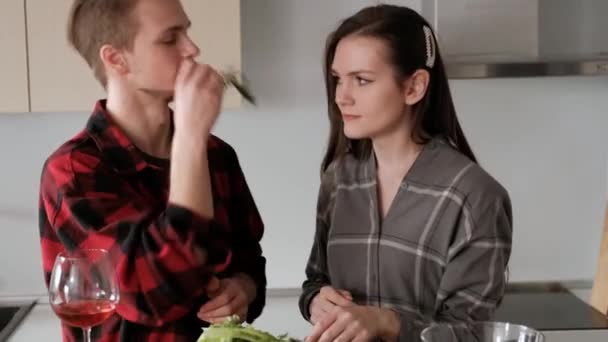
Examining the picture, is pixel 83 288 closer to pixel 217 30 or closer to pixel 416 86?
pixel 416 86

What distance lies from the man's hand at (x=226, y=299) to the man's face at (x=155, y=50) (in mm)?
335

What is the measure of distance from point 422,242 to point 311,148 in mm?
1223

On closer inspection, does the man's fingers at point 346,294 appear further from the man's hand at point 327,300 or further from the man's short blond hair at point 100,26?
the man's short blond hair at point 100,26

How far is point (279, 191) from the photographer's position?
2805 mm

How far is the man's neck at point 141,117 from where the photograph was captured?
1511mm

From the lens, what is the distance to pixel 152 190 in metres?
1.49

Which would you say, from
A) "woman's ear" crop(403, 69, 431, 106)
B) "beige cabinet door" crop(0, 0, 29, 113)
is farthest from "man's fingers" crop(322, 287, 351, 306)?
"beige cabinet door" crop(0, 0, 29, 113)

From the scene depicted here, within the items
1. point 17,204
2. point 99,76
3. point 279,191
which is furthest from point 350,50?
point 17,204

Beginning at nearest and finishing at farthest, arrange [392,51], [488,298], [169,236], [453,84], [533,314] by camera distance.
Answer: [169,236], [488,298], [392,51], [533,314], [453,84]

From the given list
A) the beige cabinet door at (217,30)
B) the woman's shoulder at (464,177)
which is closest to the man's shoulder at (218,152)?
the woman's shoulder at (464,177)

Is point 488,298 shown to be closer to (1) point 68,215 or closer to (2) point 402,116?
(2) point 402,116

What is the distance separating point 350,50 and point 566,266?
1.54m

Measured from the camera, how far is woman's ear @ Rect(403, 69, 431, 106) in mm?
1652

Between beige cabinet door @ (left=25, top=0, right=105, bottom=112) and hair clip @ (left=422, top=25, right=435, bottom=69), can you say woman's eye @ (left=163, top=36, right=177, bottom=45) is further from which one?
beige cabinet door @ (left=25, top=0, right=105, bottom=112)
